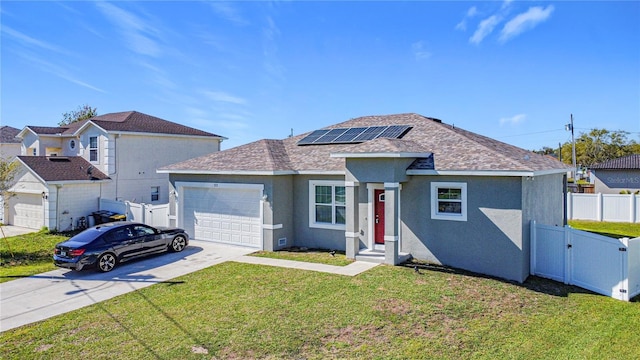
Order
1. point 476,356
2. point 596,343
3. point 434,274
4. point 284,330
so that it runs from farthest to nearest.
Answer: point 434,274 < point 284,330 < point 596,343 < point 476,356

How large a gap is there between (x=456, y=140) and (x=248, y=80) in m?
11.0

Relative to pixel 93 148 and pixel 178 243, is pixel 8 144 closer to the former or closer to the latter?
pixel 93 148

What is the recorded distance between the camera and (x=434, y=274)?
11.8 meters

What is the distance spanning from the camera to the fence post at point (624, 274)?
10398mm

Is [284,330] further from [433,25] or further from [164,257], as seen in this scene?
[433,25]

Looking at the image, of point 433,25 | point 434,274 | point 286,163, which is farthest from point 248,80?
point 434,274

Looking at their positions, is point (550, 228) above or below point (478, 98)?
below

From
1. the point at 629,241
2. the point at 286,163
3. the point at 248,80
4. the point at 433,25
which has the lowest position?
the point at 629,241

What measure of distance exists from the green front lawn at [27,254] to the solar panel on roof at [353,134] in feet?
38.0

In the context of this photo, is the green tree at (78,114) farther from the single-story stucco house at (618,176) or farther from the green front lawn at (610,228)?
the single-story stucco house at (618,176)

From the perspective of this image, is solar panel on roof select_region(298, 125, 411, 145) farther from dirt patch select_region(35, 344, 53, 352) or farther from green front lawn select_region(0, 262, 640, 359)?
dirt patch select_region(35, 344, 53, 352)

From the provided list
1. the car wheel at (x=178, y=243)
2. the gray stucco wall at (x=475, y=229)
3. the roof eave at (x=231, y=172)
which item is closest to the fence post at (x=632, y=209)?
the gray stucco wall at (x=475, y=229)

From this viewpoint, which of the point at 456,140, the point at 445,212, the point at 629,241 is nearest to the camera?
the point at 629,241

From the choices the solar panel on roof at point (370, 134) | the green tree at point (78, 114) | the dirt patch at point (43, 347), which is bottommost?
the dirt patch at point (43, 347)
